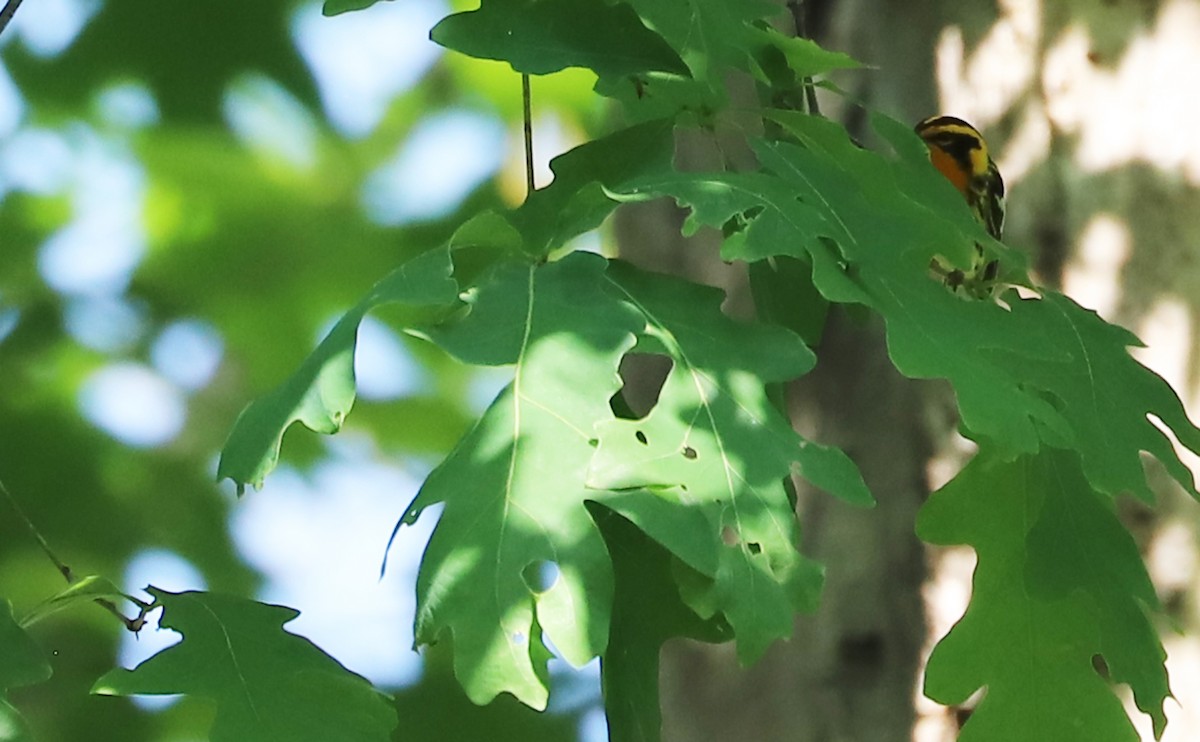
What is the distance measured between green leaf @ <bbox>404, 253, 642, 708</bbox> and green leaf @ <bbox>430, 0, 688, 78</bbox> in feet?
0.67

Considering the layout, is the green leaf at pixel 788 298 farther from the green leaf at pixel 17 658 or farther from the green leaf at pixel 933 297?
the green leaf at pixel 17 658

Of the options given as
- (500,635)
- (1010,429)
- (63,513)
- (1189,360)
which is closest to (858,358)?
(1189,360)

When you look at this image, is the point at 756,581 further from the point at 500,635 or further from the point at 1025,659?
the point at 1025,659

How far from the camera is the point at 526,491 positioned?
73cm

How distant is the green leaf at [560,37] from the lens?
3.06 feet

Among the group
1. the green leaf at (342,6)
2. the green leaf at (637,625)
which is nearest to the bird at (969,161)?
the green leaf at (637,625)

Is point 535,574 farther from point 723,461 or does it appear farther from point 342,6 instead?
point 342,6

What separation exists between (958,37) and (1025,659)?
77 cm

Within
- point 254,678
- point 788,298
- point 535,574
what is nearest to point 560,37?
point 788,298

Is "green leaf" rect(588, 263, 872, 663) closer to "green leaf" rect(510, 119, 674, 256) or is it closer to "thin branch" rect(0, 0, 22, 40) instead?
"green leaf" rect(510, 119, 674, 256)

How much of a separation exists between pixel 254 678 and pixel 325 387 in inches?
9.6

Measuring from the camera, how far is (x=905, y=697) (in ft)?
4.34

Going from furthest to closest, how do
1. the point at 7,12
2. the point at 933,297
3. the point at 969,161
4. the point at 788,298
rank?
the point at 969,161 < the point at 7,12 < the point at 788,298 < the point at 933,297

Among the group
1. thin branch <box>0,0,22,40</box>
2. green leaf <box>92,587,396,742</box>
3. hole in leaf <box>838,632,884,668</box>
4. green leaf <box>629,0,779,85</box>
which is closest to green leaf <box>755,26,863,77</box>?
green leaf <box>629,0,779,85</box>
